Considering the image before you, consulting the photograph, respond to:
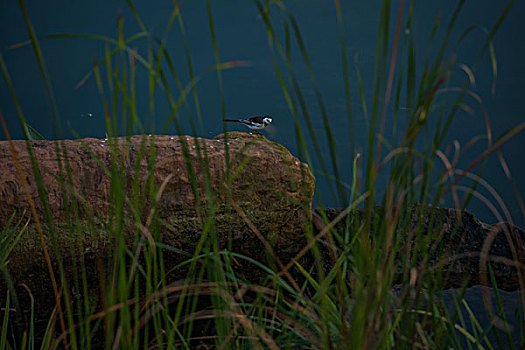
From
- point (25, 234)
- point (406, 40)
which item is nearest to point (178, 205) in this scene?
point (25, 234)

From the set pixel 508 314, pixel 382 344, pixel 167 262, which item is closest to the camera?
pixel 382 344

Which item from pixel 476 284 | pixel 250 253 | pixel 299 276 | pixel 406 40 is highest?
pixel 406 40

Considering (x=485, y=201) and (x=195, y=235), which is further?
(x=195, y=235)

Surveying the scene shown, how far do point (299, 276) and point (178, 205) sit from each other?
2.43 feet

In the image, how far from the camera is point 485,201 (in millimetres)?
705

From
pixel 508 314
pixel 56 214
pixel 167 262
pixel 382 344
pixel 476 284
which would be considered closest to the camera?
pixel 382 344

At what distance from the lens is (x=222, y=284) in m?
0.75

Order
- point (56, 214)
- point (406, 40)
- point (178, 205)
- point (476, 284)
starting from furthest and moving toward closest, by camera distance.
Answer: point (476, 284) < point (178, 205) < point (56, 214) < point (406, 40)

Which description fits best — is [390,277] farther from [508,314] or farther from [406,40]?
[508,314]

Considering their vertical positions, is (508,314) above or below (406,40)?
below

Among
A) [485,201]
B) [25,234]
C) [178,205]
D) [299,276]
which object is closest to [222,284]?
[485,201]

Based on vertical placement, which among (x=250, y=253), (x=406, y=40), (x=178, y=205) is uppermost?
(x=406, y=40)

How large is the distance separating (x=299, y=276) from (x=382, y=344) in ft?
4.68

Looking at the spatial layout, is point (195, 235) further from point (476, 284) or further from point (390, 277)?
point (476, 284)
